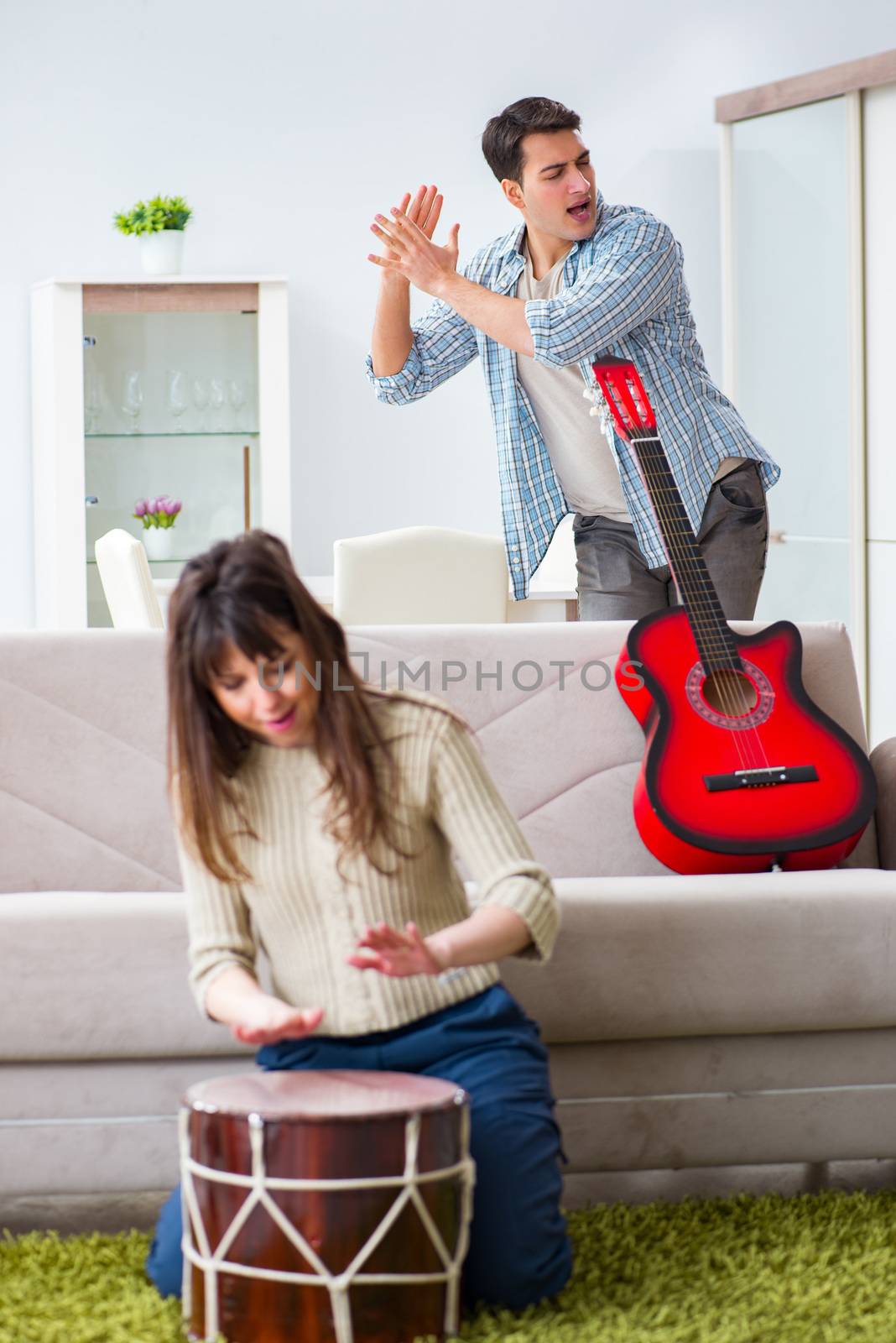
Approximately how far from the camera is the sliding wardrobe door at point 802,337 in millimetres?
4602

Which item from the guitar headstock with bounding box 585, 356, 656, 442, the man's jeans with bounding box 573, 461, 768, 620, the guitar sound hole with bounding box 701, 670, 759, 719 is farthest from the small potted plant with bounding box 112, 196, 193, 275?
the guitar sound hole with bounding box 701, 670, 759, 719

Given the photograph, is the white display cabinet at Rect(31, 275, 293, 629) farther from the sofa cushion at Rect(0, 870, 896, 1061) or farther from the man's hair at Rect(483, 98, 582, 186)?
the sofa cushion at Rect(0, 870, 896, 1061)

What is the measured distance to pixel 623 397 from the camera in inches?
99.5

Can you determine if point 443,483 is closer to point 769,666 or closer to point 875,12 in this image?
point 875,12

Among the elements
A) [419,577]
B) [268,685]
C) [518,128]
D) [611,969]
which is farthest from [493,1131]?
[419,577]

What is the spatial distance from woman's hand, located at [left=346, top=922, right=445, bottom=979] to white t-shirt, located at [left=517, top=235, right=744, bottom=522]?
146cm

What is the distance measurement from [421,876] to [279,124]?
3.92 metres

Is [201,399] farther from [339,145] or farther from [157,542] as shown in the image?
[339,145]

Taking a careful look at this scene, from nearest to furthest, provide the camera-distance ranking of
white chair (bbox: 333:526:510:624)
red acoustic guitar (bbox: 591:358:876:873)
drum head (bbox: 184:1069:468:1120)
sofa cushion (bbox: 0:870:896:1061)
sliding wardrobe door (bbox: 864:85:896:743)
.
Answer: drum head (bbox: 184:1069:468:1120) < sofa cushion (bbox: 0:870:896:1061) < red acoustic guitar (bbox: 591:358:876:873) < white chair (bbox: 333:526:510:624) < sliding wardrobe door (bbox: 864:85:896:743)

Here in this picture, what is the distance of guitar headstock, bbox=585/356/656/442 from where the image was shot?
2.51 m

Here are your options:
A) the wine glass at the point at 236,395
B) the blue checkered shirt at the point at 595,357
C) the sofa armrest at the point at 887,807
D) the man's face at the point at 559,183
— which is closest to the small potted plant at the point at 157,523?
the wine glass at the point at 236,395

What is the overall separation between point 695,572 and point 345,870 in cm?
98

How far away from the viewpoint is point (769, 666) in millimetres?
2309

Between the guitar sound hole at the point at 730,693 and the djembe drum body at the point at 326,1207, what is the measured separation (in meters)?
0.95
